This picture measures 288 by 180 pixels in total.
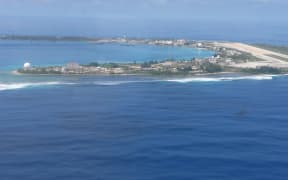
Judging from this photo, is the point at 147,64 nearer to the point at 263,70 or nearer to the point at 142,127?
the point at 263,70

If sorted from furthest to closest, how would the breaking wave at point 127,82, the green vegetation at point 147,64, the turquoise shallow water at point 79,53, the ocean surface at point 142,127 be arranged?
the turquoise shallow water at point 79,53 → the green vegetation at point 147,64 → the breaking wave at point 127,82 → the ocean surface at point 142,127

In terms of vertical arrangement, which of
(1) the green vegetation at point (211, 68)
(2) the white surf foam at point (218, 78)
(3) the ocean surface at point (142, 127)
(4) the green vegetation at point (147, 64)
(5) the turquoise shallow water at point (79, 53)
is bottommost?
(3) the ocean surface at point (142, 127)

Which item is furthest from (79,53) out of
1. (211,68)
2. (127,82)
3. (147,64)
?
(127,82)

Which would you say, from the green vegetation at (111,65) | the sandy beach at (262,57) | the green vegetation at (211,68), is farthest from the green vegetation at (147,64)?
the sandy beach at (262,57)

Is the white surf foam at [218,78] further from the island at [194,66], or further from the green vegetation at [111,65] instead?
the green vegetation at [111,65]

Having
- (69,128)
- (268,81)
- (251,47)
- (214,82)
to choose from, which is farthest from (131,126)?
(251,47)

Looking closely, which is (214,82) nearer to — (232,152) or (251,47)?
(232,152)

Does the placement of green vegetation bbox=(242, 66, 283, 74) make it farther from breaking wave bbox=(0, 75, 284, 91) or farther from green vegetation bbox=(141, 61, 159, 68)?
green vegetation bbox=(141, 61, 159, 68)

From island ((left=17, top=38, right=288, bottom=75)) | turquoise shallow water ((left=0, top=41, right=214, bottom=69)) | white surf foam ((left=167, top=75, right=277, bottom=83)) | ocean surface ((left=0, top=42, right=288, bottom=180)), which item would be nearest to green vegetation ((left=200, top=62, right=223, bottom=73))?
island ((left=17, top=38, right=288, bottom=75))
